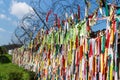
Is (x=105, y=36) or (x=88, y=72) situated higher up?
(x=105, y=36)

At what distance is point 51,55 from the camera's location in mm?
12195

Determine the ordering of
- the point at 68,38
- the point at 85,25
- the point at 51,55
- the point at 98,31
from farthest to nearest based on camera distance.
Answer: the point at 51,55 → the point at 68,38 → the point at 85,25 → the point at 98,31

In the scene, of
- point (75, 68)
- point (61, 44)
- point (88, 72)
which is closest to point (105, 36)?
point (88, 72)

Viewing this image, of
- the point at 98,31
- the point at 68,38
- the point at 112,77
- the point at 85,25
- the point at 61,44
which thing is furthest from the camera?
the point at 61,44

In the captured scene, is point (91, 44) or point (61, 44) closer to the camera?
point (91, 44)

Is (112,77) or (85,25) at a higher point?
(85,25)

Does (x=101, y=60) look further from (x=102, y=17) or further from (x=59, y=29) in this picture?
(x=59, y=29)

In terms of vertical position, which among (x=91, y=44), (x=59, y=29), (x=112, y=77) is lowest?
(x=112, y=77)

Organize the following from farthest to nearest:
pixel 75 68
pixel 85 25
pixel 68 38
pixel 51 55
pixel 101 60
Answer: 1. pixel 51 55
2. pixel 68 38
3. pixel 75 68
4. pixel 85 25
5. pixel 101 60

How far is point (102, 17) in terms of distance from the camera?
7.14 m

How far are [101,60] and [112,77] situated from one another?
0.56 m

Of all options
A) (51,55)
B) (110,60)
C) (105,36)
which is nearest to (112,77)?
(110,60)

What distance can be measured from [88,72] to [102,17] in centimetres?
125

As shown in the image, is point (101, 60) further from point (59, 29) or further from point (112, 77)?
point (59, 29)
